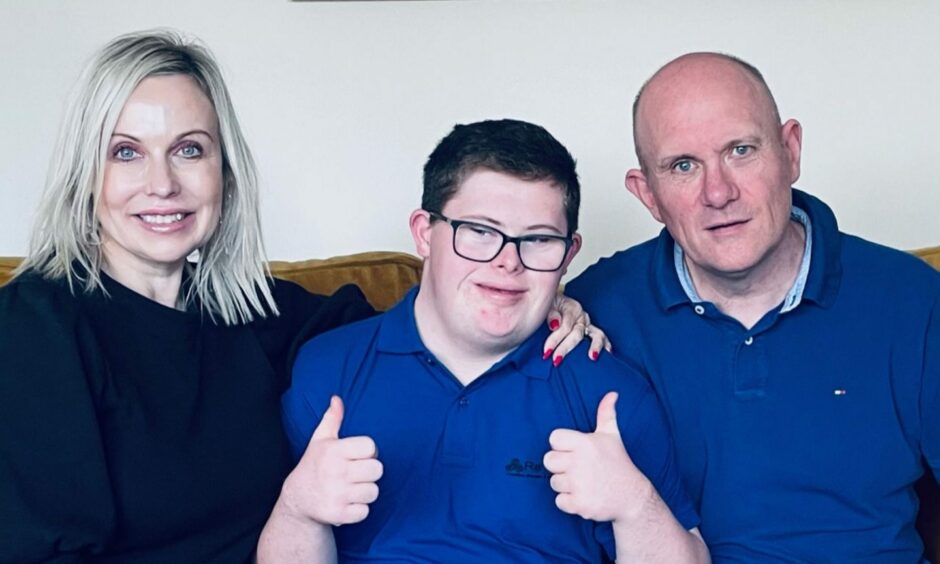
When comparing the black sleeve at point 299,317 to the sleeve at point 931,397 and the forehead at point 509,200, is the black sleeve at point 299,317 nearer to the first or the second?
the forehead at point 509,200

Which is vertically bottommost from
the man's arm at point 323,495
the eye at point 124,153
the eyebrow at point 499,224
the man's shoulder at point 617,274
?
the man's arm at point 323,495

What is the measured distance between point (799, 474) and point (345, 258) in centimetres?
99

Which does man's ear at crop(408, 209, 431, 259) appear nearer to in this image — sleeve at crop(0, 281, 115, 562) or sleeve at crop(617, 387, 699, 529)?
sleeve at crop(617, 387, 699, 529)

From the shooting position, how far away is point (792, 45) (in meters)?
2.78

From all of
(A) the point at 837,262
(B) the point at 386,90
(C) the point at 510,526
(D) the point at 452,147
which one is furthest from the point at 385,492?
(B) the point at 386,90

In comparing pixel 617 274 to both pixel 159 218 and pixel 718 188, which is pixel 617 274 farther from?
pixel 159 218

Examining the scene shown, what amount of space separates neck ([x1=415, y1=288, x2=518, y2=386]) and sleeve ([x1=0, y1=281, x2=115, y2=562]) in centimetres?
53

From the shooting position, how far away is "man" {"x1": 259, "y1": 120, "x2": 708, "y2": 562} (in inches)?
71.7

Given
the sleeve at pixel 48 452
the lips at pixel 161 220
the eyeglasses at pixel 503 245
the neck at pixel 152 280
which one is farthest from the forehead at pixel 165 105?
the eyeglasses at pixel 503 245

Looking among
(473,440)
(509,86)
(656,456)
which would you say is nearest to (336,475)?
(473,440)

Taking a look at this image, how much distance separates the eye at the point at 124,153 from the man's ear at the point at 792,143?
107cm

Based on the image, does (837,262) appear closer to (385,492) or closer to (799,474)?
(799,474)

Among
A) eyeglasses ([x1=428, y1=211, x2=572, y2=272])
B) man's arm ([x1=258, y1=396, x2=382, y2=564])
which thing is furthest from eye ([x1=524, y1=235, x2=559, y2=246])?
man's arm ([x1=258, y1=396, x2=382, y2=564])

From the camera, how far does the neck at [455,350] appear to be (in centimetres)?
189
